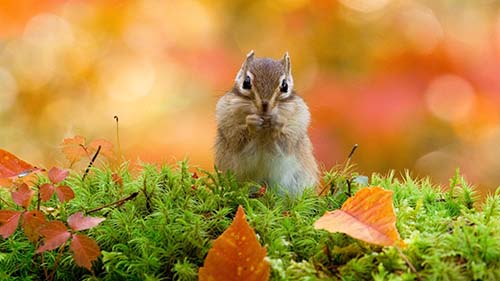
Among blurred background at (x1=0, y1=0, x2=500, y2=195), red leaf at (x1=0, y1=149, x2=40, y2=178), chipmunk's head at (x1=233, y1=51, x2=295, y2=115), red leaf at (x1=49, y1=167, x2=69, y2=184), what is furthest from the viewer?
blurred background at (x1=0, y1=0, x2=500, y2=195)

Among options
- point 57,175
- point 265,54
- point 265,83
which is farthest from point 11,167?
point 265,54

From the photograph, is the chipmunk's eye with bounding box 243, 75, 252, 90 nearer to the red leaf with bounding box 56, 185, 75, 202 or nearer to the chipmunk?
the chipmunk

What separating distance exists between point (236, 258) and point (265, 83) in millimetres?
876

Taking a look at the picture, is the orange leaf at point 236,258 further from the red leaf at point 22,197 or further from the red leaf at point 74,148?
the red leaf at point 74,148

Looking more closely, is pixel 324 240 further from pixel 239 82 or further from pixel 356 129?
pixel 356 129

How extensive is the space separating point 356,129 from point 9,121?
261 centimetres

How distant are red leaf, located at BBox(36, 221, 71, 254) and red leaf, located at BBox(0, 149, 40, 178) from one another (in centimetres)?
29

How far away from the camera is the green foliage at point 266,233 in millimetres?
1301

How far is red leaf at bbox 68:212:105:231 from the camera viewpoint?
1.38 metres

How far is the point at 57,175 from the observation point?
151 cm

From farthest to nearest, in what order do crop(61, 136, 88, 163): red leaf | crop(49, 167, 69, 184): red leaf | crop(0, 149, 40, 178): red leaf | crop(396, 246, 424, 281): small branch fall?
crop(61, 136, 88, 163): red leaf
crop(0, 149, 40, 178): red leaf
crop(49, 167, 69, 184): red leaf
crop(396, 246, 424, 281): small branch

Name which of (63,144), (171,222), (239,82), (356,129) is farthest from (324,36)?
(171,222)

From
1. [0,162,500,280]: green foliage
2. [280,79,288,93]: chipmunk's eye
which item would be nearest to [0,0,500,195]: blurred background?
[280,79,288,93]: chipmunk's eye

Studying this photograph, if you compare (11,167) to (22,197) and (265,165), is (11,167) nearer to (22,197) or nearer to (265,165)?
(22,197)
